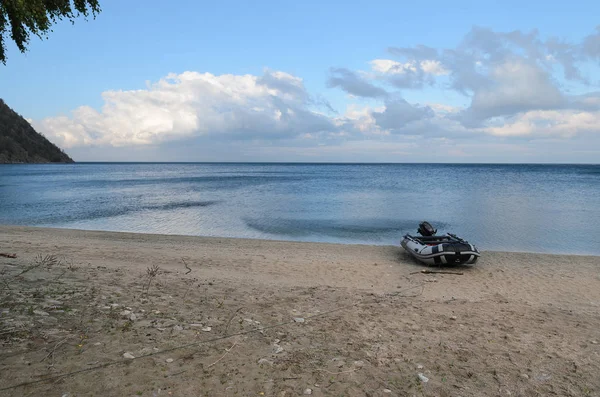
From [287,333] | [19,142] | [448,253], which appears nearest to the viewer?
[287,333]

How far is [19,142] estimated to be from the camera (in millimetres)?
146000

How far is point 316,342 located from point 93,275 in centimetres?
522

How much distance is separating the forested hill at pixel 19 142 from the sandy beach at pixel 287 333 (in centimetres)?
15643

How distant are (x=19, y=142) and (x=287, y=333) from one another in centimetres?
17284

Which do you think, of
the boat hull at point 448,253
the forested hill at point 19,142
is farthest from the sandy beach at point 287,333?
the forested hill at point 19,142

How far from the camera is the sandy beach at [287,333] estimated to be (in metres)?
4.38

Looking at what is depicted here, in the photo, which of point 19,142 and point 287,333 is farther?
point 19,142

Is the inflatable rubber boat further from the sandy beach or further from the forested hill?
the forested hill

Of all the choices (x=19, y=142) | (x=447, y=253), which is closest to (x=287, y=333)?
(x=447, y=253)

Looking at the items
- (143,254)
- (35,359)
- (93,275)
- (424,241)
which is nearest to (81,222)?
(143,254)

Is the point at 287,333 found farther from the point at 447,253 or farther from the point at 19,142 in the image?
the point at 19,142

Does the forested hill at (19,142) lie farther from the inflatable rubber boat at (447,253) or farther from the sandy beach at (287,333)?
the inflatable rubber boat at (447,253)

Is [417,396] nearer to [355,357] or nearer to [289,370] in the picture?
[355,357]

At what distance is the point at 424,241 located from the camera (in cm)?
1379
